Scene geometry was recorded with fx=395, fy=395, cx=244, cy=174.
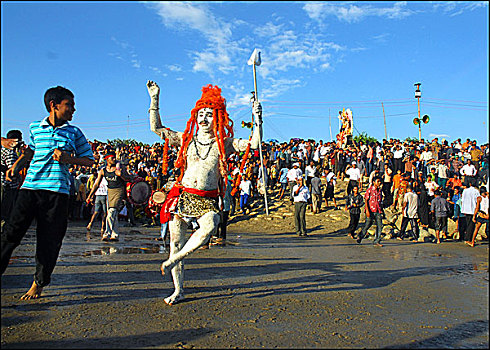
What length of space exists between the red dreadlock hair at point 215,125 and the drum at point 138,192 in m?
4.62

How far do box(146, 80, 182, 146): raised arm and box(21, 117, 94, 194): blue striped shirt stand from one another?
1009mm

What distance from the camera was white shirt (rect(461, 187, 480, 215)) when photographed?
12.2m

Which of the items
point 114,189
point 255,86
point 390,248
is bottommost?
point 390,248

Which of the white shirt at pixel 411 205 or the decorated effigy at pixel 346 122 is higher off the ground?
the decorated effigy at pixel 346 122

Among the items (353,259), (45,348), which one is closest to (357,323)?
(45,348)

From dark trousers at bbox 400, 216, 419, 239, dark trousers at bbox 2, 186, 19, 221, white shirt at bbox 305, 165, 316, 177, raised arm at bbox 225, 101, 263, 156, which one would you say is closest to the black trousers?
dark trousers at bbox 2, 186, 19, 221

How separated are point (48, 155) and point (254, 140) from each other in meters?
2.27

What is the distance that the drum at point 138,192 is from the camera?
9219 millimetres

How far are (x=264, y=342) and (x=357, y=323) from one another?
109 centimetres

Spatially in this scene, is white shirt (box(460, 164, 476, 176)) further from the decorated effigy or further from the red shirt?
the decorated effigy

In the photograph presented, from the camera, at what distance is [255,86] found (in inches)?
639

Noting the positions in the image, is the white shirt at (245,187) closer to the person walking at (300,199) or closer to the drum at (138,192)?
the person walking at (300,199)

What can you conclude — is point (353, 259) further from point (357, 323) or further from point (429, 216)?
point (429, 216)

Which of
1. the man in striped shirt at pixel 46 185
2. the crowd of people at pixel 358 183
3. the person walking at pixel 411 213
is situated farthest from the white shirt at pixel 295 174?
the man in striped shirt at pixel 46 185
